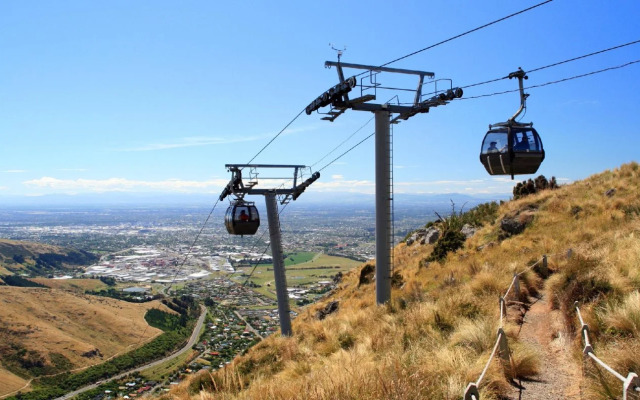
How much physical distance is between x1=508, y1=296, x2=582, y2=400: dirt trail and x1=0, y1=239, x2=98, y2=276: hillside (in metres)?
122

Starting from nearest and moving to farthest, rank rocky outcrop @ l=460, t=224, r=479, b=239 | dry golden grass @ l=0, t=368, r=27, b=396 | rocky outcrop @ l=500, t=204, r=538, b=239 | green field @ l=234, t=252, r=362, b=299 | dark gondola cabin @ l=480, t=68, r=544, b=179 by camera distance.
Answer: dark gondola cabin @ l=480, t=68, r=544, b=179
rocky outcrop @ l=500, t=204, r=538, b=239
rocky outcrop @ l=460, t=224, r=479, b=239
dry golden grass @ l=0, t=368, r=27, b=396
green field @ l=234, t=252, r=362, b=299

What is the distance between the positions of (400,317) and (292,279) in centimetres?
7883

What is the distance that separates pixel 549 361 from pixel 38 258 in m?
138

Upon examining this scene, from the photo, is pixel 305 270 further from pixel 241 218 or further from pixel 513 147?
pixel 513 147

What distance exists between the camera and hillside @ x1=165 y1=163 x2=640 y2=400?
4.36 metres

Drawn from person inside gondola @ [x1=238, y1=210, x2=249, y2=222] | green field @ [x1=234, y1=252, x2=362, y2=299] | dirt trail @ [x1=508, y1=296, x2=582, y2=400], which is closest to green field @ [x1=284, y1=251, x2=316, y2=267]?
green field @ [x1=234, y1=252, x2=362, y2=299]

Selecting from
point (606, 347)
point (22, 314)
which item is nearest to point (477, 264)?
point (606, 347)

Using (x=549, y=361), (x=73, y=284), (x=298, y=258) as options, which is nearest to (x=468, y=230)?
(x=549, y=361)

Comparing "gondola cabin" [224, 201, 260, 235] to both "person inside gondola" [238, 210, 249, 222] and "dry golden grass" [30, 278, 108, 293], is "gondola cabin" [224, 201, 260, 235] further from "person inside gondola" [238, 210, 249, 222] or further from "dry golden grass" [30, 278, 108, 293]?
"dry golden grass" [30, 278, 108, 293]

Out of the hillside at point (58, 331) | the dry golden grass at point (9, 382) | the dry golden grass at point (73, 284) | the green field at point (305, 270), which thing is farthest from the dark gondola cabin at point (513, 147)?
the dry golden grass at point (73, 284)

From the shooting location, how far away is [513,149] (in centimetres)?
845

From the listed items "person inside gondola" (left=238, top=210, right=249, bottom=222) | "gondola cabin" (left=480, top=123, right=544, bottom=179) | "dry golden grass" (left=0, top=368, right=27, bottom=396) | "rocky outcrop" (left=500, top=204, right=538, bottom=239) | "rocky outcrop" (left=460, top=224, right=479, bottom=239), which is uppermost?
"gondola cabin" (left=480, top=123, right=544, bottom=179)

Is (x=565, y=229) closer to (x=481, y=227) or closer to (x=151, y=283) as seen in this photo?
(x=481, y=227)

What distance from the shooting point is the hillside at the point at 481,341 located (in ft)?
14.3
